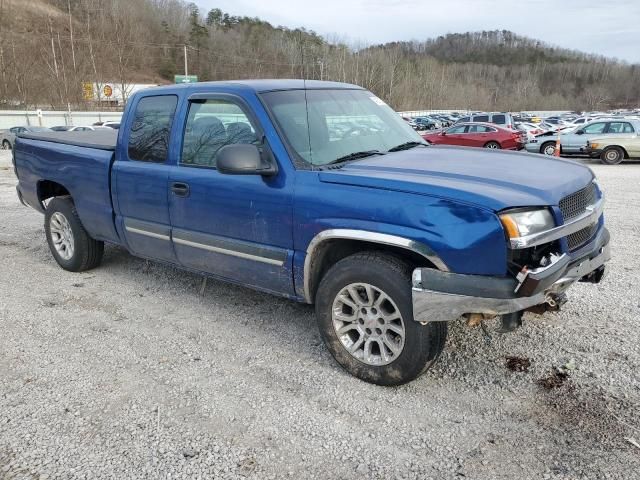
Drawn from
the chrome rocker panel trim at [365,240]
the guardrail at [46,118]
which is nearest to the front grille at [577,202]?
the chrome rocker panel trim at [365,240]

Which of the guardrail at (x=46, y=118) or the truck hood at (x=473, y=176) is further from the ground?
the truck hood at (x=473, y=176)

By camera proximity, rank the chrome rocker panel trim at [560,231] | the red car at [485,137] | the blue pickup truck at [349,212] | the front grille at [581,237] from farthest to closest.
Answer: the red car at [485,137] → the front grille at [581,237] → the blue pickup truck at [349,212] → the chrome rocker panel trim at [560,231]

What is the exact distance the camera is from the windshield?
378 centimetres

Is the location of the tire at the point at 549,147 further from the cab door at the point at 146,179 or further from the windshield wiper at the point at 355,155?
the cab door at the point at 146,179

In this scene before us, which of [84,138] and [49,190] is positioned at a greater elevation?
[84,138]

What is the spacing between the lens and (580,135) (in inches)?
773

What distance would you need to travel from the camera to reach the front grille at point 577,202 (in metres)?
3.21

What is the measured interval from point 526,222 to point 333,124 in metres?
1.70

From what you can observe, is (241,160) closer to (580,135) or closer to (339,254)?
(339,254)

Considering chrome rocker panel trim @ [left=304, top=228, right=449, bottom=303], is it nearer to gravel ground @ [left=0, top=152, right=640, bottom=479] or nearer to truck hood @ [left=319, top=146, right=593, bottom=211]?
truck hood @ [left=319, top=146, right=593, bottom=211]

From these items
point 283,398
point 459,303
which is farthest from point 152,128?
point 459,303

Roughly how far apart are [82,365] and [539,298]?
303cm

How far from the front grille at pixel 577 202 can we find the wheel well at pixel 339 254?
0.87m

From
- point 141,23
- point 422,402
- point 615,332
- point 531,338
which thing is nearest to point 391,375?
point 422,402
